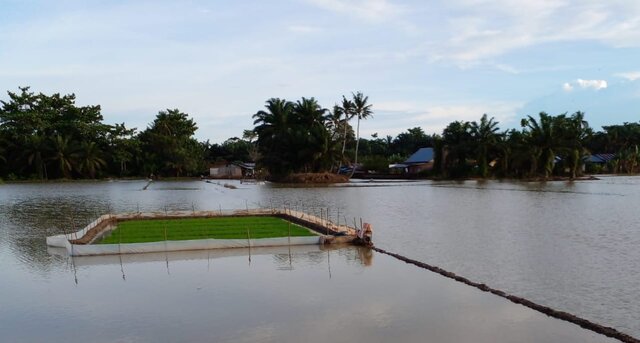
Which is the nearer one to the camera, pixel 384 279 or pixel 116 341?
pixel 116 341

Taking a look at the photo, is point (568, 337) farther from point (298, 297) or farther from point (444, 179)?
point (444, 179)

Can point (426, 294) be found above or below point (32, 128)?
below

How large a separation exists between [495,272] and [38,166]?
58.6 metres

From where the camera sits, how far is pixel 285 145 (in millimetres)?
52688

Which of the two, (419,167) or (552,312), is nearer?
(552,312)

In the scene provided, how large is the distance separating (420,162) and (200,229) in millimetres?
50729

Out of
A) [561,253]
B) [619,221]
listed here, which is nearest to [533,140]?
[619,221]

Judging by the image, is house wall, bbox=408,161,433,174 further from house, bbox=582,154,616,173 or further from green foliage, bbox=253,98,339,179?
house, bbox=582,154,616,173

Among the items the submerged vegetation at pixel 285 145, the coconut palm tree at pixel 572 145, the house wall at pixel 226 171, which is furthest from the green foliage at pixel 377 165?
the coconut palm tree at pixel 572 145

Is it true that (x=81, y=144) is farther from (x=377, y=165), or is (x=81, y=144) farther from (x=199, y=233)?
(x=199, y=233)

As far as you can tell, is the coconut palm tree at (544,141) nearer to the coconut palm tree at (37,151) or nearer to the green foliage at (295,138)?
the green foliage at (295,138)

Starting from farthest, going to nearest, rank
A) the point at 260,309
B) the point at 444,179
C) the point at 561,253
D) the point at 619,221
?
the point at 444,179
the point at 619,221
the point at 561,253
the point at 260,309

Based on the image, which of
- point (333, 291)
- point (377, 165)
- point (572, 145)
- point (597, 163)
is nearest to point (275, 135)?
point (377, 165)

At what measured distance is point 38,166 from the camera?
59.1 metres
